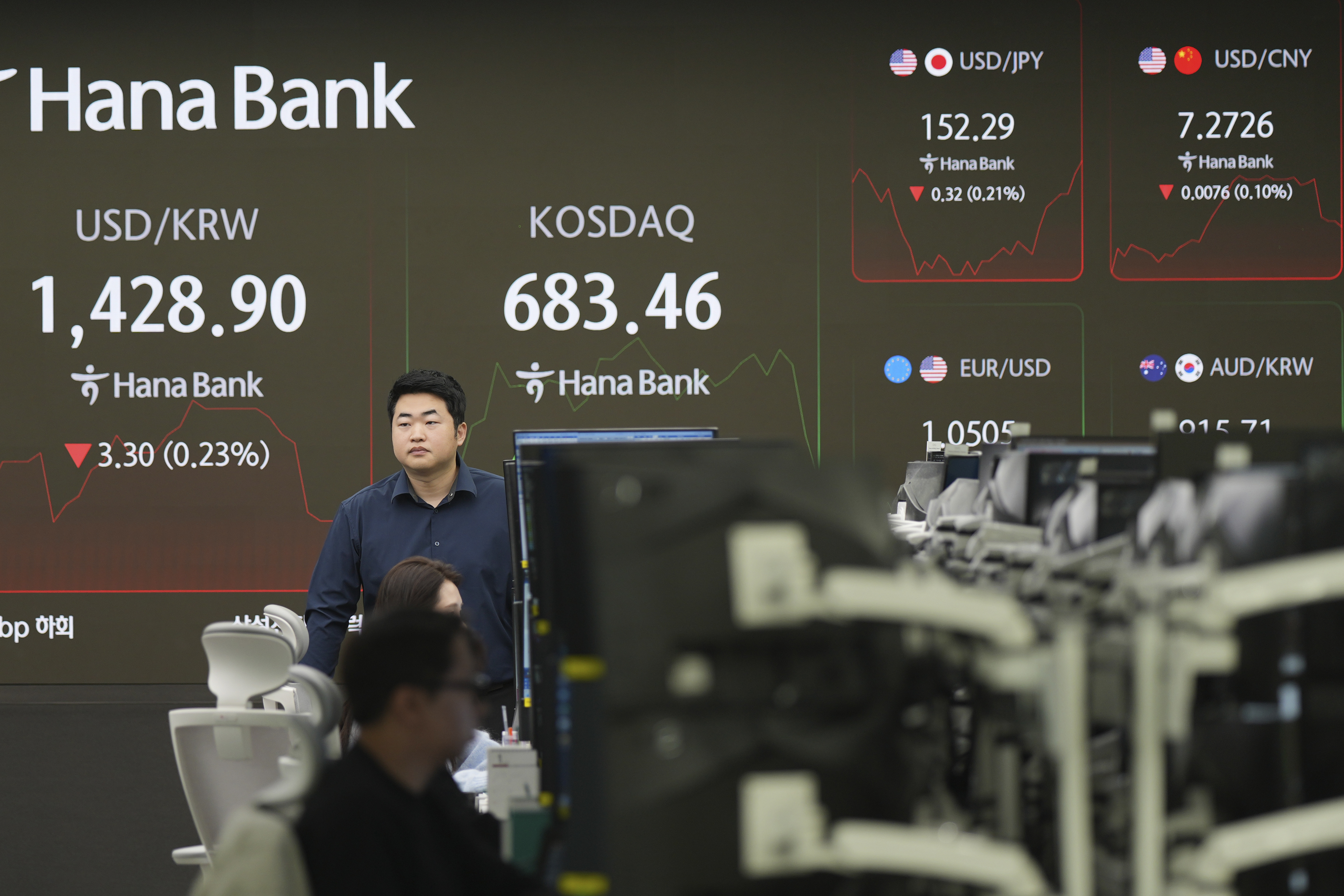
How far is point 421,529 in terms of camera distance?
3238 mm

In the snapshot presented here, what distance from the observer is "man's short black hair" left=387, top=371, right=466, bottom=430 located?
317cm

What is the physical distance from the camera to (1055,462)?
1.54 m

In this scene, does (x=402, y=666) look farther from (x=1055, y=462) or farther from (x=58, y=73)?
(x=58, y=73)

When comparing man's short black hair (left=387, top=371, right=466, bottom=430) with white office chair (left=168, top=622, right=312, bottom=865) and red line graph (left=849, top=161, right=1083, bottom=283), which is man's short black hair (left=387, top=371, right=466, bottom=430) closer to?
white office chair (left=168, top=622, right=312, bottom=865)

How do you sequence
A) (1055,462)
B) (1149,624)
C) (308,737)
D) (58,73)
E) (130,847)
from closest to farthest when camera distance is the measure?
(1149,624), (308,737), (1055,462), (130,847), (58,73)

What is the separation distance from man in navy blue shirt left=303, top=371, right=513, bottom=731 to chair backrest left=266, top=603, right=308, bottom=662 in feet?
1.31

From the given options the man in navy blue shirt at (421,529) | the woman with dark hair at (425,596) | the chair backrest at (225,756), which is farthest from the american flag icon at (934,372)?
the chair backrest at (225,756)

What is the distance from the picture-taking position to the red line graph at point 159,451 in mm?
4996

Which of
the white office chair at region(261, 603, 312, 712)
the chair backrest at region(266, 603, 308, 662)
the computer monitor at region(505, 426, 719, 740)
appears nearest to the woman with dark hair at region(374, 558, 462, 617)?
the computer monitor at region(505, 426, 719, 740)

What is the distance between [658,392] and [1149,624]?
4.06 m

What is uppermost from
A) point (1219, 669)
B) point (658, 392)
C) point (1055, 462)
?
point (658, 392)

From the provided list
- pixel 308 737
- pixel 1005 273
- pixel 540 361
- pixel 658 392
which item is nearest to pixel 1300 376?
pixel 1005 273

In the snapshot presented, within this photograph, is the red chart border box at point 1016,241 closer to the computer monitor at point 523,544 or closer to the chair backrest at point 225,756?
the computer monitor at point 523,544

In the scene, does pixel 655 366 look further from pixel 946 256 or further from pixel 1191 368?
pixel 1191 368
